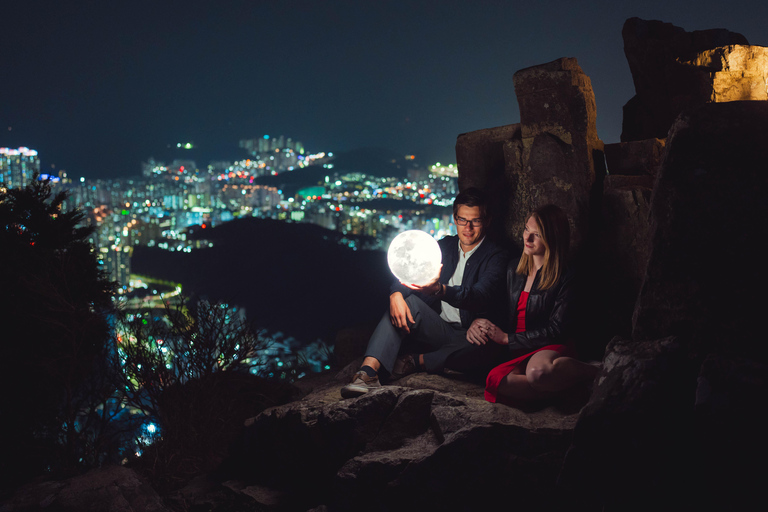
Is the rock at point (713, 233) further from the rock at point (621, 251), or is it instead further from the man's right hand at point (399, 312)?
the man's right hand at point (399, 312)

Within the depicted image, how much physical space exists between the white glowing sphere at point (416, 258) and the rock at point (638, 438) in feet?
5.11

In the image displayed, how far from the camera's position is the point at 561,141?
3852 millimetres

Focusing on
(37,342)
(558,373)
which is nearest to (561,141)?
(558,373)

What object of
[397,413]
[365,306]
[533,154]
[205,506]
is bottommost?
[365,306]

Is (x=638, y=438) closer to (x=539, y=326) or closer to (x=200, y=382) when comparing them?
(x=539, y=326)

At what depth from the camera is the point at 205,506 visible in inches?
146

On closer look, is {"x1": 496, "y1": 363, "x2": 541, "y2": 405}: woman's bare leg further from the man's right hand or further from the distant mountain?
the distant mountain

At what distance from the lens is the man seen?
3.47m

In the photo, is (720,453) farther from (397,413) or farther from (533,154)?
(533,154)

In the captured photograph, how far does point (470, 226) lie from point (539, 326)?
0.95 meters

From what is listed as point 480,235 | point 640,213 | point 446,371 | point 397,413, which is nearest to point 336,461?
point 397,413

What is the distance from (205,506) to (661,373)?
342cm

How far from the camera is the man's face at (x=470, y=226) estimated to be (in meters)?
3.68

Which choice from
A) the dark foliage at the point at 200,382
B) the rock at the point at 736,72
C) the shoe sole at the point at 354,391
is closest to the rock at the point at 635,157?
the rock at the point at 736,72
